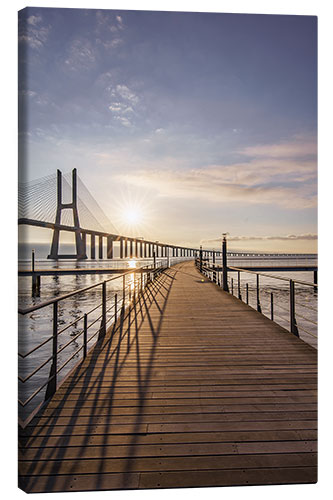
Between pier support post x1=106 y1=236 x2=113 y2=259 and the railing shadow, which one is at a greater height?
pier support post x1=106 y1=236 x2=113 y2=259

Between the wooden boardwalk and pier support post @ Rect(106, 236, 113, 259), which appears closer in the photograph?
the wooden boardwalk

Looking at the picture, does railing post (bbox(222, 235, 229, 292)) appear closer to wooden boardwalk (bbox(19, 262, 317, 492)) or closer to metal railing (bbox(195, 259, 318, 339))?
metal railing (bbox(195, 259, 318, 339))

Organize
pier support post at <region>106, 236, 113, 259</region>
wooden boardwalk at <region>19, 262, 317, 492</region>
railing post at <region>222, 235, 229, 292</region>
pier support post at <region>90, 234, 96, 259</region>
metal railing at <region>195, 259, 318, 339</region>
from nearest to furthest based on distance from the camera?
wooden boardwalk at <region>19, 262, 317, 492</region>, metal railing at <region>195, 259, 318, 339</region>, railing post at <region>222, 235, 229, 292</region>, pier support post at <region>106, 236, 113, 259</region>, pier support post at <region>90, 234, 96, 259</region>

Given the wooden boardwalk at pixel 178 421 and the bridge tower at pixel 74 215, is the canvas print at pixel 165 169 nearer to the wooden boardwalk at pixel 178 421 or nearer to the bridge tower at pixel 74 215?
the wooden boardwalk at pixel 178 421

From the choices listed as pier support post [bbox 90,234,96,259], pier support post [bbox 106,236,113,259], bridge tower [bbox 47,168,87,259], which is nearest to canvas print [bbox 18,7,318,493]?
bridge tower [bbox 47,168,87,259]

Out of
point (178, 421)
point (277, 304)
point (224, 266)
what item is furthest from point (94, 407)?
point (277, 304)

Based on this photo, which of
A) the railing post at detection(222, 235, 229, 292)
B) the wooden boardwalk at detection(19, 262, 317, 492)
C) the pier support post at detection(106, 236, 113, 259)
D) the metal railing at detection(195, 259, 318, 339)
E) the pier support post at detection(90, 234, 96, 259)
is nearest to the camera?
the wooden boardwalk at detection(19, 262, 317, 492)

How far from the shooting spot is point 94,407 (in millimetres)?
2082

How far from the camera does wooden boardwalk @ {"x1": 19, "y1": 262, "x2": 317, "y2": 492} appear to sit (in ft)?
5.02

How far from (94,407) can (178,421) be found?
659mm

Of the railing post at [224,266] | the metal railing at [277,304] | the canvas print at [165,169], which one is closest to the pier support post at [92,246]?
the metal railing at [277,304]

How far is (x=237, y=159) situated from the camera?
3646 millimetres

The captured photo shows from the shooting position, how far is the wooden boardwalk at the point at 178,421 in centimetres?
153
